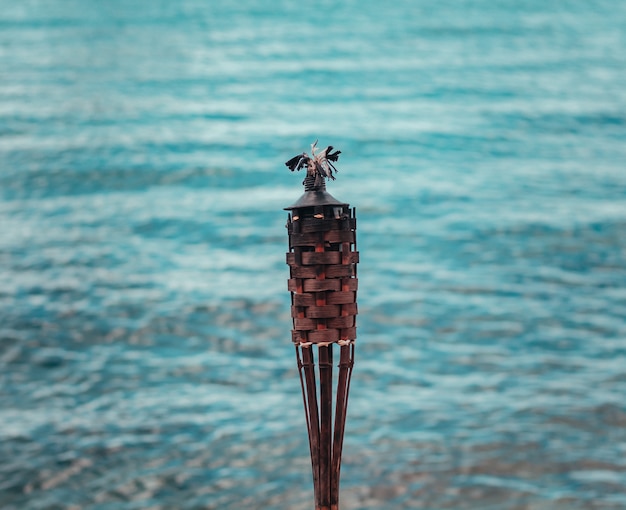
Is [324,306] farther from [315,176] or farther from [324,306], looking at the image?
[315,176]

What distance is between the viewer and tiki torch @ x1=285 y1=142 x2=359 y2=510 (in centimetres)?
202

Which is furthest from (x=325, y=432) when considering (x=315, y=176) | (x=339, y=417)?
(x=315, y=176)

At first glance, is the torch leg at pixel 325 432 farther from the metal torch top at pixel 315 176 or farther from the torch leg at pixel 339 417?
the metal torch top at pixel 315 176

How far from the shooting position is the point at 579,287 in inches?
334

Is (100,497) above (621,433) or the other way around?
the other way around

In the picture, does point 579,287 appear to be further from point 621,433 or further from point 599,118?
point 599,118

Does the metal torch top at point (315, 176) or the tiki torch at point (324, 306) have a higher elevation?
the metal torch top at point (315, 176)

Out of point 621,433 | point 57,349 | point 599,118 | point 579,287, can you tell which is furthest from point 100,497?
point 599,118

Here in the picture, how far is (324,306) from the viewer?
2014mm

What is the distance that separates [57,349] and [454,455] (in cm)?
364

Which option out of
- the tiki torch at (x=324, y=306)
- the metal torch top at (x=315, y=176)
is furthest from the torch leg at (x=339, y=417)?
the metal torch top at (x=315, y=176)

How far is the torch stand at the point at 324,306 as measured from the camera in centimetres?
202

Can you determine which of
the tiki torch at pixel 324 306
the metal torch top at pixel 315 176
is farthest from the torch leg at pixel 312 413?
the metal torch top at pixel 315 176

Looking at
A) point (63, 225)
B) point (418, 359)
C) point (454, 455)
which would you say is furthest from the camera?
point (63, 225)
